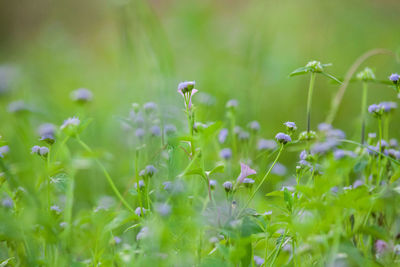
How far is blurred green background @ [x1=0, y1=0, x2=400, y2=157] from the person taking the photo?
1.72 m

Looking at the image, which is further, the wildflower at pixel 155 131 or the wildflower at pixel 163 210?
the wildflower at pixel 155 131

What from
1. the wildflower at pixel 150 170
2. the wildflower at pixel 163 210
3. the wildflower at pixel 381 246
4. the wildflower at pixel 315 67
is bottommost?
the wildflower at pixel 381 246

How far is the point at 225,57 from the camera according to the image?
2744mm

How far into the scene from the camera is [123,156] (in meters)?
1.80

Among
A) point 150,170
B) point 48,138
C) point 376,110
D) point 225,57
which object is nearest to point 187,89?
point 150,170

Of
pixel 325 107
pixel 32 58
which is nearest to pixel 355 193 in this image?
pixel 325 107

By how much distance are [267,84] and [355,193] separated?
1753 millimetres

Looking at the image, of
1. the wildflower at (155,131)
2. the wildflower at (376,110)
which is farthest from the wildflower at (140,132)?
the wildflower at (376,110)

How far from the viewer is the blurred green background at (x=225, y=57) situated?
1721mm

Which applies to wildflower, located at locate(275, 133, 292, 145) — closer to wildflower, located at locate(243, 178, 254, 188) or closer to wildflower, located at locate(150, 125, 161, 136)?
wildflower, located at locate(243, 178, 254, 188)

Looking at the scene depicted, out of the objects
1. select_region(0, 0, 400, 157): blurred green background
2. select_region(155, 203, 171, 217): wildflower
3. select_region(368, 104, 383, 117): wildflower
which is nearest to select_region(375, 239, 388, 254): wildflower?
select_region(368, 104, 383, 117): wildflower

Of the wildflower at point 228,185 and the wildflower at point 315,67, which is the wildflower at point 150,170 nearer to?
the wildflower at point 228,185

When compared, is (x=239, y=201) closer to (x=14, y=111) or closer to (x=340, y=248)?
(x=340, y=248)

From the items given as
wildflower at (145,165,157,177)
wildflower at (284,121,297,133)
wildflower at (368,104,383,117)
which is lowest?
wildflower at (145,165,157,177)
